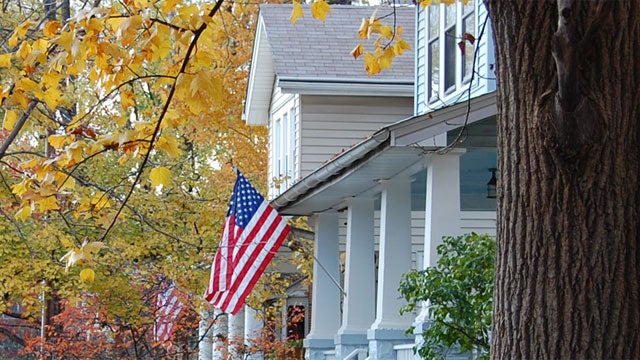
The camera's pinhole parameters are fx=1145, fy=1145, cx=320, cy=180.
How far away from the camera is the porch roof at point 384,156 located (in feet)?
39.5

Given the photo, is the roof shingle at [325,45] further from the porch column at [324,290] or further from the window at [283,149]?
the porch column at [324,290]

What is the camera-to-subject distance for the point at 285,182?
25766 millimetres

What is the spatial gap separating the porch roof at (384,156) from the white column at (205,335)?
27.0 feet

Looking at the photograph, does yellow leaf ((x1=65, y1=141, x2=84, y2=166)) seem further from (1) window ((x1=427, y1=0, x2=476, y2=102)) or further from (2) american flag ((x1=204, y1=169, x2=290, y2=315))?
(2) american flag ((x1=204, y1=169, x2=290, y2=315))

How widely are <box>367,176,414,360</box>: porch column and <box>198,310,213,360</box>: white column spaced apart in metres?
10.2

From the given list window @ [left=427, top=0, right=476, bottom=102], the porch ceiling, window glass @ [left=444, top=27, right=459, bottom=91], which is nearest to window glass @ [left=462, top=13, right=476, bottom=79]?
window @ [left=427, top=0, right=476, bottom=102]

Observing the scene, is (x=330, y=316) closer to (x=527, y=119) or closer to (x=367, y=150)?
(x=367, y=150)

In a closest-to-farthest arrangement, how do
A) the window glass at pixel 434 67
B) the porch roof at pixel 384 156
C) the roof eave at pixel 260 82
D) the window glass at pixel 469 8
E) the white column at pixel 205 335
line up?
the porch roof at pixel 384 156 < the window glass at pixel 469 8 < the window glass at pixel 434 67 < the white column at pixel 205 335 < the roof eave at pixel 260 82

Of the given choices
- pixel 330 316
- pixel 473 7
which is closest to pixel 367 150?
pixel 473 7

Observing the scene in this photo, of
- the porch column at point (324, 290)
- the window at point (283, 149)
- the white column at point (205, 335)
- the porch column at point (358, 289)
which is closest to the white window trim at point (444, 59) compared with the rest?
the porch column at point (358, 289)

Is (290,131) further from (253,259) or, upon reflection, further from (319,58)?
(253,259)

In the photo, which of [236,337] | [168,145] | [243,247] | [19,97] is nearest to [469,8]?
[243,247]

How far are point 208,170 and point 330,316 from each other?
7.49 m

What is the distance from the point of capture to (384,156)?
13.1m
